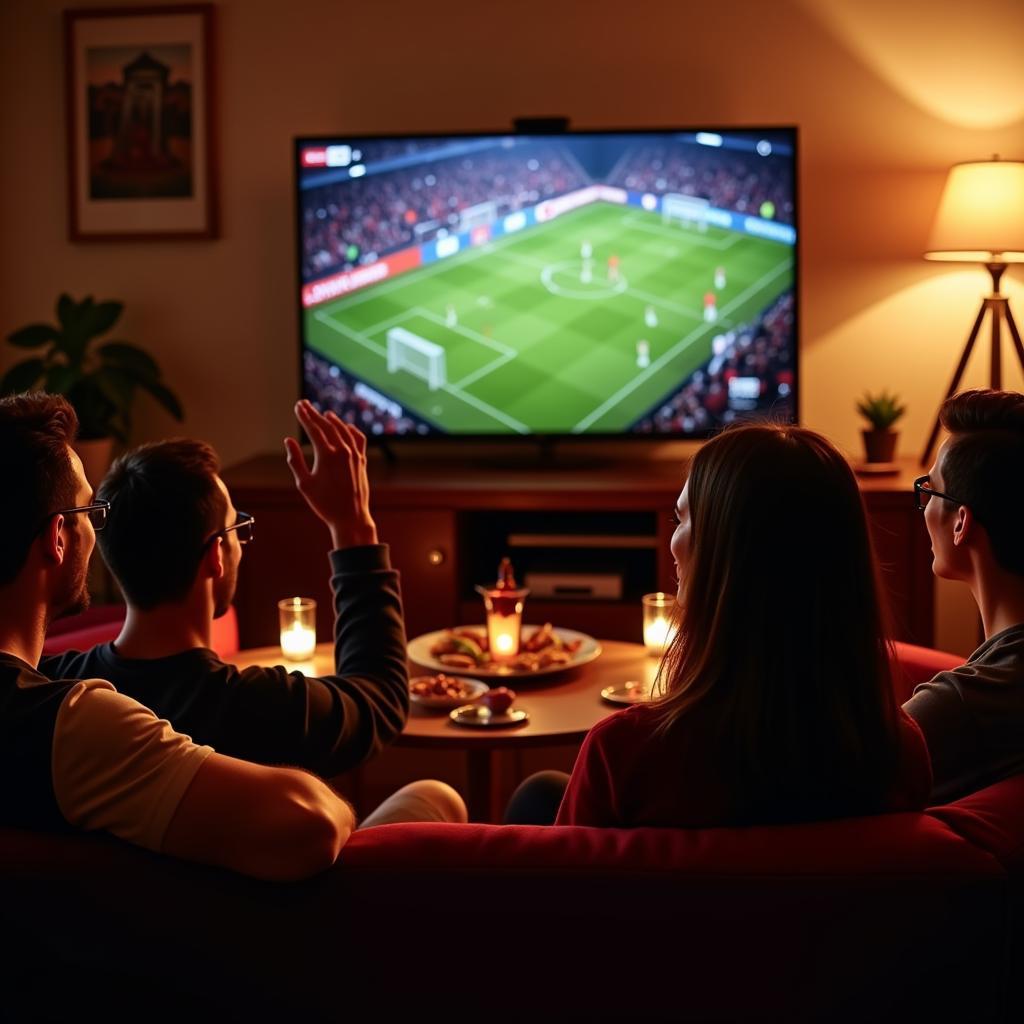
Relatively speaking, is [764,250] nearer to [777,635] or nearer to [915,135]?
[915,135]

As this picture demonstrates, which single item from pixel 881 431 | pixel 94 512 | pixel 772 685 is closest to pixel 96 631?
pixel 94 512

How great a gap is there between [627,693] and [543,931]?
132cm

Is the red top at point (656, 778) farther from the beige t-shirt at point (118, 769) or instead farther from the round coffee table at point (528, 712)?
the round coffee table at point (528, 712)

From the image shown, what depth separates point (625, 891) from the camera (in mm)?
1174

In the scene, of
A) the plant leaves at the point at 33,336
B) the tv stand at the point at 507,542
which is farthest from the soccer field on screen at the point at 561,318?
the plant leaves at the point at 33,336

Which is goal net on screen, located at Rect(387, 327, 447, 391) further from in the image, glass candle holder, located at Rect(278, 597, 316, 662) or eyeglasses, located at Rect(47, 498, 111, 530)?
eyeglasses, located at Rect(47, 498, 111, 530)

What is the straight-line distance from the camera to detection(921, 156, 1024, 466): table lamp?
141 inches

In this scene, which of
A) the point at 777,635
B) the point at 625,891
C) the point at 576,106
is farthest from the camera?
the point at 576,106

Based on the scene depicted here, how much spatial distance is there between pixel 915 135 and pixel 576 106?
979 millimetres

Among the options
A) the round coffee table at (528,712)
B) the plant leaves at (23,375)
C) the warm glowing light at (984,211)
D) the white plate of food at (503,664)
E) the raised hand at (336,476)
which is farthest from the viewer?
the plant leaves at (23,375)

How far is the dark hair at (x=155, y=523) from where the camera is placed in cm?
176

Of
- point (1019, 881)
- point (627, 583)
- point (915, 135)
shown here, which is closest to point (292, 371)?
point (627, 583)

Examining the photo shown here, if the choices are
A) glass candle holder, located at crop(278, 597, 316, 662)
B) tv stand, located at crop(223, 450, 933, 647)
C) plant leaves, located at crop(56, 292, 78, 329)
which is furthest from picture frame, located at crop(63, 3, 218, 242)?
glass candle holder, located at crop(278, 597, 316, 662)

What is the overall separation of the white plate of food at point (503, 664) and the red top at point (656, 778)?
3.90 feet
